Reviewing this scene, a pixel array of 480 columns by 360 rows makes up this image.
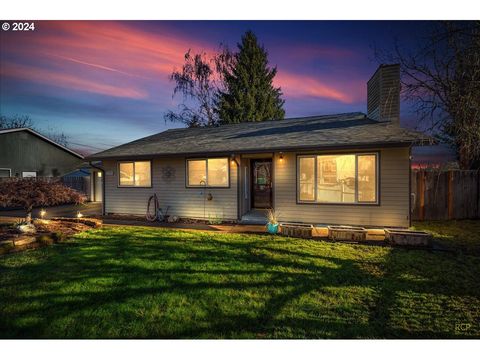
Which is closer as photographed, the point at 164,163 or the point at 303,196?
the point at 303,196

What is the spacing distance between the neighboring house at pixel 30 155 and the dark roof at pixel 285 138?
10138 mm

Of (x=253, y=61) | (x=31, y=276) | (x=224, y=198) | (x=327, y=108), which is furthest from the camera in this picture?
(x=253, y=61)

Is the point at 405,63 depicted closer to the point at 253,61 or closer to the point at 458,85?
the point at 458,85

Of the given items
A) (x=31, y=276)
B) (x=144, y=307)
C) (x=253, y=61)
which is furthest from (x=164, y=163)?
(x=253, y=61)

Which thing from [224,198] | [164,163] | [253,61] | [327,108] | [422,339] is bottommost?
[422,339]

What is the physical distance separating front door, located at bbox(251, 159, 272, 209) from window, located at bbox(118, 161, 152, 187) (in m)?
4.15

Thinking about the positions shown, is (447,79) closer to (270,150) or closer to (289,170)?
(270,150)

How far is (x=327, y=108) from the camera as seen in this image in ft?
44.9

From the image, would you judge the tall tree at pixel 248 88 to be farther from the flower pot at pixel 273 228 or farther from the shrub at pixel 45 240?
the shrub at pixel 45 240

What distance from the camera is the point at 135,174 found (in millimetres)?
10164

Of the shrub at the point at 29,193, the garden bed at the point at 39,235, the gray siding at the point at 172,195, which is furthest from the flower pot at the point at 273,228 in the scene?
the shrub at the point at 29,193

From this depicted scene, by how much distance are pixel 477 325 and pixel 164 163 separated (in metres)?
9.07

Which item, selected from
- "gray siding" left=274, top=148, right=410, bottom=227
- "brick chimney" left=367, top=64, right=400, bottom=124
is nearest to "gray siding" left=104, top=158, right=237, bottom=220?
"gray siding" left=274, top=148, right=410, bottom=227

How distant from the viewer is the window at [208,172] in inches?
349
